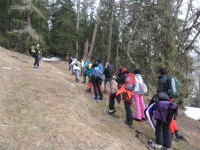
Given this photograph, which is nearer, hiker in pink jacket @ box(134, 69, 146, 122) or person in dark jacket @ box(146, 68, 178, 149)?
person in dark jacket @ box(146, 68, 178, 149)

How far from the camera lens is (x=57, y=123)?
351 inches

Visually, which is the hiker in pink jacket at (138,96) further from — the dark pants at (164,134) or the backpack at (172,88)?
the dark pants at (164,134)

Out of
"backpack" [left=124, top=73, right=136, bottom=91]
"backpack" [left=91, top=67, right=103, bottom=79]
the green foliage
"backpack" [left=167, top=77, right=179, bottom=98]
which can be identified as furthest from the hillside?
the green foliage

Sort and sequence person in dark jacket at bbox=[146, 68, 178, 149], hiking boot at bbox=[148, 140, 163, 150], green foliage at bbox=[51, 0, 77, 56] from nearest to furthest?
person in dark jacket at bbox=[146, 68, 178, 149] → hiking boot at bbox=[148, 140, 163, 150] → green foliage at bbox=[51, 0, 77, 56]

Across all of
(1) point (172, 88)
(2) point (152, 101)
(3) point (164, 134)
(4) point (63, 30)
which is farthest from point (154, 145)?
(4) point (63, 30)

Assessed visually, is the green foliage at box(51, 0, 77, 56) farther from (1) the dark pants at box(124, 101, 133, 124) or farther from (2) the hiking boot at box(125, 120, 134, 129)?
(1) the dark pants at box(124, 101, 133, 124)

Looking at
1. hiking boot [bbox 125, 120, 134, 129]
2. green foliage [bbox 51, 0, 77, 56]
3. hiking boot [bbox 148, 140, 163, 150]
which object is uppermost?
green foliage [bbox 51, 0, 77, 56]

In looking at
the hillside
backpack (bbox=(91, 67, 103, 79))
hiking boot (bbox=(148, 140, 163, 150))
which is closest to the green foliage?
the hillside

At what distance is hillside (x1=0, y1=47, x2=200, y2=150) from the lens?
25.9 ft

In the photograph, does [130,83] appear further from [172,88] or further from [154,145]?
[154,145]

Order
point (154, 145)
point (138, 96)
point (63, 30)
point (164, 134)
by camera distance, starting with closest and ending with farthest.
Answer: point (164, 134)
point (154, 145)
point (138, 96)
point (63, 30)

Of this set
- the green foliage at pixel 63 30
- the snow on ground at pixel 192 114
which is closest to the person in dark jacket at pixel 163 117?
the snow on ground at pixel 192 114

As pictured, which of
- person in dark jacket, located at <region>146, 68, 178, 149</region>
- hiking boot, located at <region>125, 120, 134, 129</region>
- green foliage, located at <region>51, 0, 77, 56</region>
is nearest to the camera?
person in dark jacket, located at <region>146, 68, 178, 149</region>

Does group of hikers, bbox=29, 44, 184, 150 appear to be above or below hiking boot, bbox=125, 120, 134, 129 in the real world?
above
